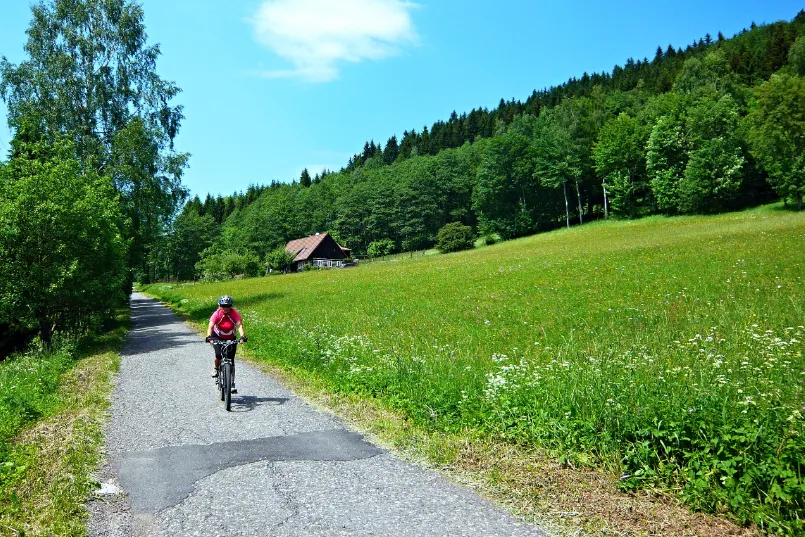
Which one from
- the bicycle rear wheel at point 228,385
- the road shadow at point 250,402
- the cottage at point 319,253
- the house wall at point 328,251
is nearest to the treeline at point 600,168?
the cottage at point 319,253

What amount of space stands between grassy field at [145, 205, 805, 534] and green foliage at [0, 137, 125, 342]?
6055 mm

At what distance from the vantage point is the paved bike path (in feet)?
14.9

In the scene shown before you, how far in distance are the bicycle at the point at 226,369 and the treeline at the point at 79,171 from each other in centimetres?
1077

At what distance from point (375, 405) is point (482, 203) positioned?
250ft

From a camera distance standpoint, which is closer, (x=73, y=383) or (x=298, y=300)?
(x=73, y=383)

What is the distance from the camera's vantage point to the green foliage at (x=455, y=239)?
74.6 metres

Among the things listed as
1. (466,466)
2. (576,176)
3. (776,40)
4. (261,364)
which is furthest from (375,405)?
(776,40)

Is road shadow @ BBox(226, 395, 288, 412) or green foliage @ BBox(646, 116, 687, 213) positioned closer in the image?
road shadow @ BBox(226, 395, 288, 412)

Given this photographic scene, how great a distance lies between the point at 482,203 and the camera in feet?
271

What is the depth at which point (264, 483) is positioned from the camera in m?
5.50

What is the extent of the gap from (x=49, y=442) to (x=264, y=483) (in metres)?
3.67

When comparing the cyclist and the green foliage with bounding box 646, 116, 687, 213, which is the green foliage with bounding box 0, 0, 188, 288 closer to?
the cyclist

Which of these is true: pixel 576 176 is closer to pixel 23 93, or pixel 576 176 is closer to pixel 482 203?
pixel 482 203

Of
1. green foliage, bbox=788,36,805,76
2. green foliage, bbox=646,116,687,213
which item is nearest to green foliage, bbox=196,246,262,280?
green foliage, bbox=646,116,687,213
